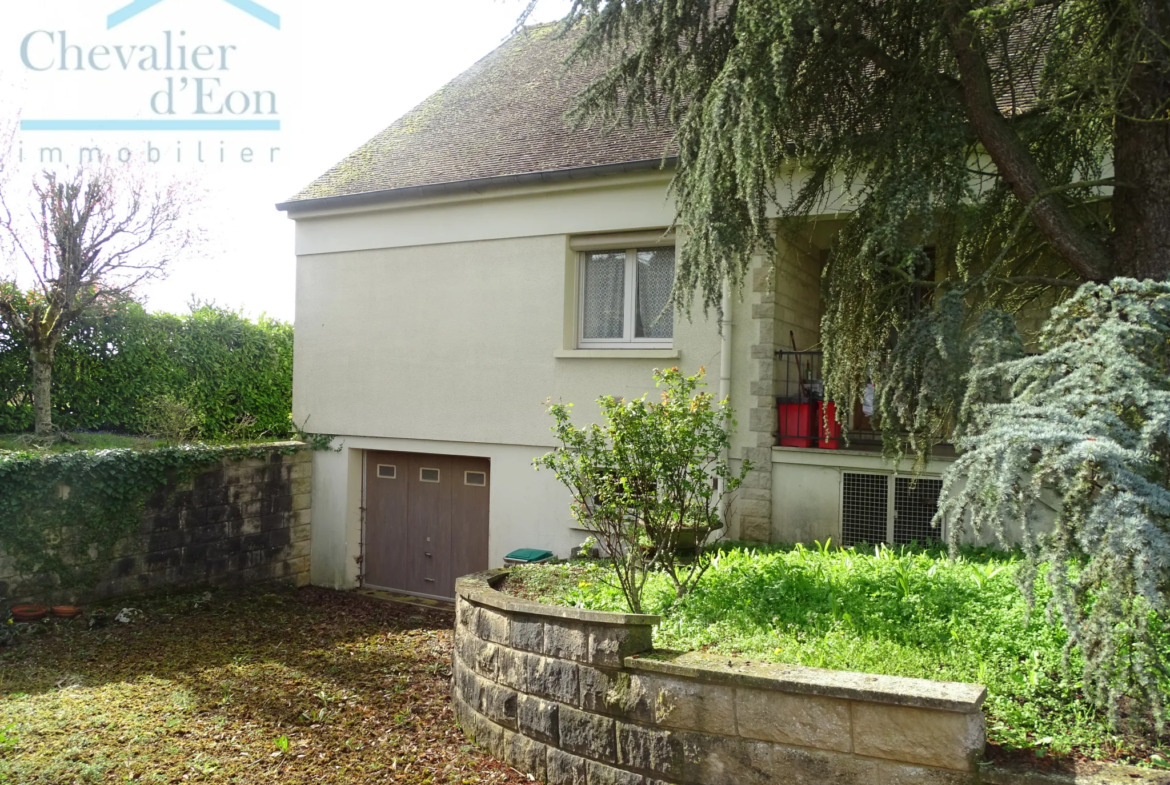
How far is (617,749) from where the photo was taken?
16.1ft

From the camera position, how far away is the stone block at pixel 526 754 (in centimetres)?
531

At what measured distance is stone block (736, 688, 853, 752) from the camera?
4.14 m

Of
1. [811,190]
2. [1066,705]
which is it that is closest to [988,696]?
[1066,705]

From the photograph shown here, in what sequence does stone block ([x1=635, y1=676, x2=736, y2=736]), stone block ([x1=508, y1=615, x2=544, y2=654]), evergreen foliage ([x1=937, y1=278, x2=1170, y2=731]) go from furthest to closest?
stone block ([x1=508, y1=615, x2=544, y2=654]) < stone block ([x1=635, y1=676, x2=736, y2=736]) < evergreen foliage ([x1=937, y1=278, x2=1170, y2=731])

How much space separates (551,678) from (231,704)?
115 inches

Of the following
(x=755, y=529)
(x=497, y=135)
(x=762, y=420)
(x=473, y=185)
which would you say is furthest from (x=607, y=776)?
(x=497, y=135)

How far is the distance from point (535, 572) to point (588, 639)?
2.70 meters

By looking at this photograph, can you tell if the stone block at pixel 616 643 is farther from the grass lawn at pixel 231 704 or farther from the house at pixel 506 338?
the house at pixel 506 338

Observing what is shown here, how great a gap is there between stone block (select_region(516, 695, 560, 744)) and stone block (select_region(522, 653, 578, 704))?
53mm

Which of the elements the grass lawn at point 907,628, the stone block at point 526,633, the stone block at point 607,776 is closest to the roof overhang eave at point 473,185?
the grass lawn at point 907,628

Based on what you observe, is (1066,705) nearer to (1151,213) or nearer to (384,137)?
(1151,213)

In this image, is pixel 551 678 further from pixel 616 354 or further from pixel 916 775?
pixel 616 354

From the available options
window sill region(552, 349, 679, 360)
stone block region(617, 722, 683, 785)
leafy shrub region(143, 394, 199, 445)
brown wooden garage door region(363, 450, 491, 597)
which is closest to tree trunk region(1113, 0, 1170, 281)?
stone block region(617, 722, 683, 785)

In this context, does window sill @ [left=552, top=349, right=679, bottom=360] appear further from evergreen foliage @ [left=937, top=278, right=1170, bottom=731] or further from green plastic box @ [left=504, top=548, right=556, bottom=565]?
evergreen foliage @ [left=937, top=278, right=1170, bottom=731]
